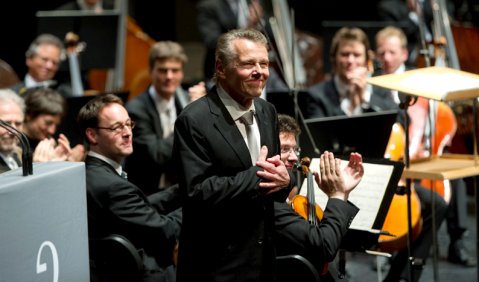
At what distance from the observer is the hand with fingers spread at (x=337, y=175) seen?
11.2ft

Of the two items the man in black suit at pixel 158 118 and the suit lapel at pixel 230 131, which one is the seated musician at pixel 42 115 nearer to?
the man in black suit at pixel 158 118

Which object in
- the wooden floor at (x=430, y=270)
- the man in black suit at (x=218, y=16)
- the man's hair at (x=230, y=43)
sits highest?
the man in black suit at (x=218, y=16)

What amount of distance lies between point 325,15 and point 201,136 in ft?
22.6

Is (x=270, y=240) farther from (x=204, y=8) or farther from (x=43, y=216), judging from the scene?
(x=204, y=8)

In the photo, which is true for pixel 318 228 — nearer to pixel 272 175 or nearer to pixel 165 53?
pixel 272 175

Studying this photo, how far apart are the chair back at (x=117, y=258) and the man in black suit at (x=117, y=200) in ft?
0.34

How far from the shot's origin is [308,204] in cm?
348

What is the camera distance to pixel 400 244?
5.01 meters

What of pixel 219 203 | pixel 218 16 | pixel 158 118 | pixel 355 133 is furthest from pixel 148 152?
pixel 218 16

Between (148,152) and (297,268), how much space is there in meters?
Result: 2.01

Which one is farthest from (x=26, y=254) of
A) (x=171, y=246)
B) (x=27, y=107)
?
(x=27, y=107)

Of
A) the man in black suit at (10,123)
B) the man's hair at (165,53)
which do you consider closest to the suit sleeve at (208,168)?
the man in black suit at (10,123)

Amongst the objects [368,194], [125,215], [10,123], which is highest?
[10,123]

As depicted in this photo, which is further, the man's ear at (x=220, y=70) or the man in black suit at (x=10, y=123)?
the man in black suit at (x=10, y=123)
